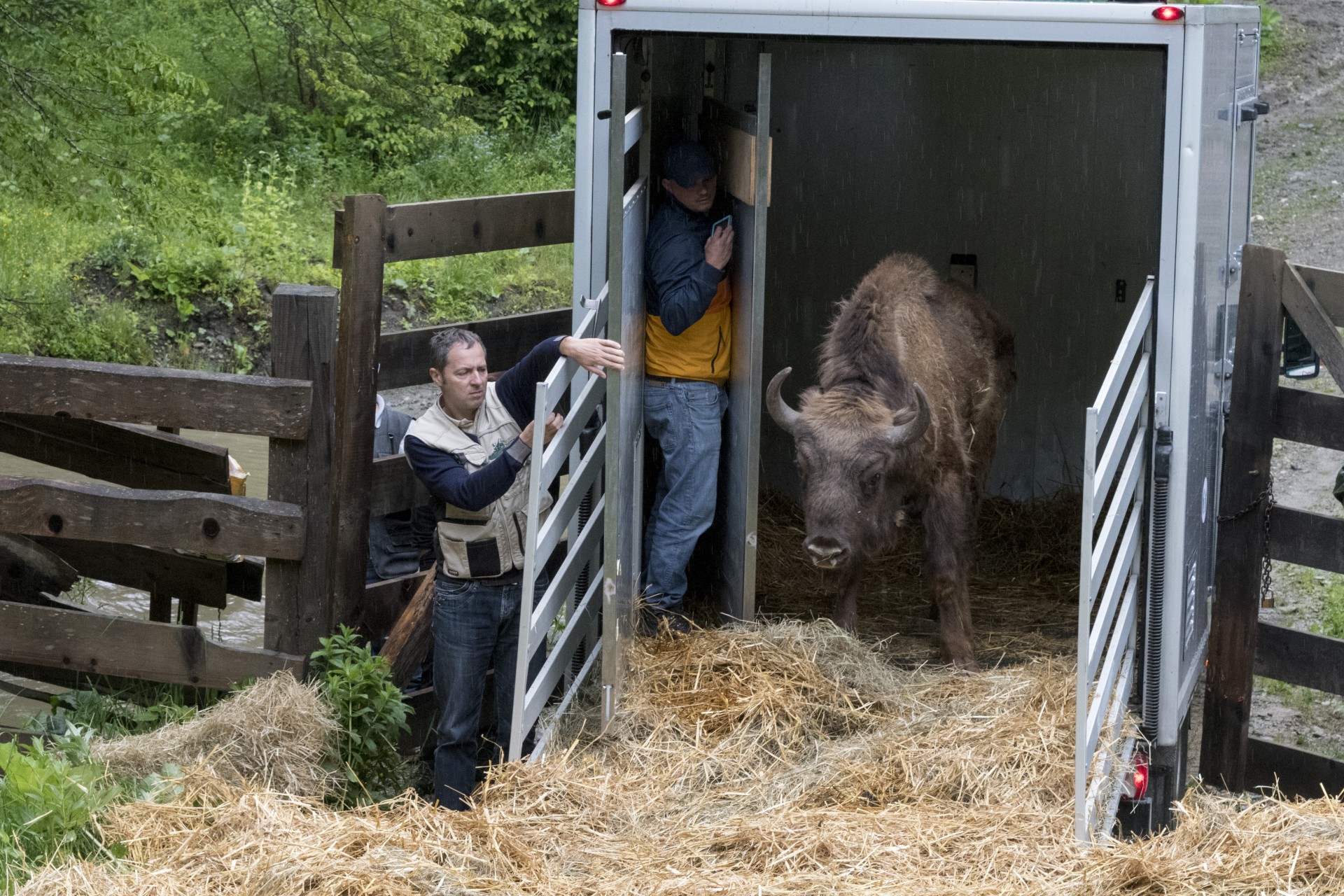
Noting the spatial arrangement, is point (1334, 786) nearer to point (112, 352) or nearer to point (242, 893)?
point (242, 893)

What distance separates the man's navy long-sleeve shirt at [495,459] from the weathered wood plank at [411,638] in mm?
753

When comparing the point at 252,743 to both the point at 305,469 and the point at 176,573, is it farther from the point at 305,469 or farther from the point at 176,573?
the point at 176,573

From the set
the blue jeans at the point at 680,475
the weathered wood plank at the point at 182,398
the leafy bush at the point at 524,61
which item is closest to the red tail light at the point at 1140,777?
the blue jeans at the point at 680,475

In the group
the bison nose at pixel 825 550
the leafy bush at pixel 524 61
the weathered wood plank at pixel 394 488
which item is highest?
the leafy bush at pixel 524 61

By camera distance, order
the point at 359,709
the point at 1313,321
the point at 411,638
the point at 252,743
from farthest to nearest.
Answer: the point at 1313,321 → the point at 411,638 → the point at 359,709 → the point at 252,743

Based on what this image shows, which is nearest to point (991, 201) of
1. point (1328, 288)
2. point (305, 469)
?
point (1328, 288)

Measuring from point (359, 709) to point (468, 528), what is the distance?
0.84 meters

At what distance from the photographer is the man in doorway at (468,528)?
5.40 m

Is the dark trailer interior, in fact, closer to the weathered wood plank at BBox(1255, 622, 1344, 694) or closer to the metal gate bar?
the weathered wood plank at BBox(1255, 622, 1344, 694)

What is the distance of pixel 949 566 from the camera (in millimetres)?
6246

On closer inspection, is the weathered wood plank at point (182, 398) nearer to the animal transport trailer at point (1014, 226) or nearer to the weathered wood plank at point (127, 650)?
the weathered wood plank at point (127, 650)

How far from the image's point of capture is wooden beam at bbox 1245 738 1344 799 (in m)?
6.61

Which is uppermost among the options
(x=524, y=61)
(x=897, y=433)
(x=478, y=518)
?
(x=524, y=61)

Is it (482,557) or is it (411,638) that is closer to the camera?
(482,557)
